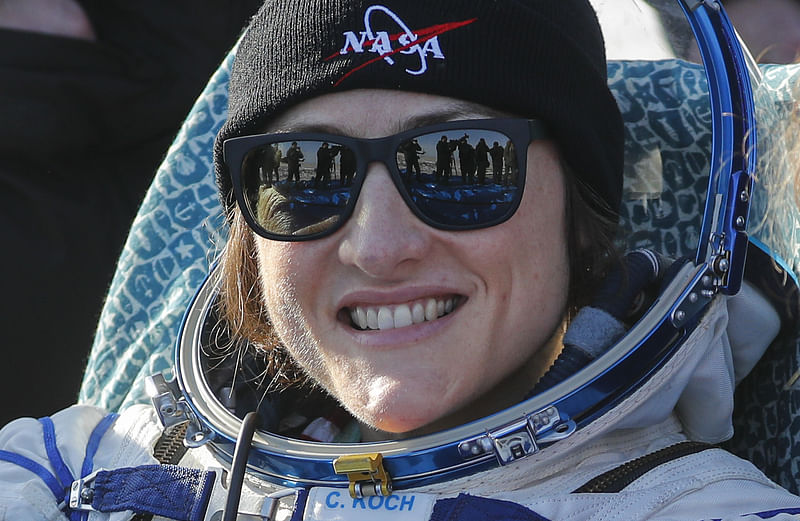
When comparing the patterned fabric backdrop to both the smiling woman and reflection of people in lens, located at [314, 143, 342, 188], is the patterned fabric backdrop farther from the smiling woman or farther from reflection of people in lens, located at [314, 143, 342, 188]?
reflection of people in lens, located at [314, 143, 342, 188]

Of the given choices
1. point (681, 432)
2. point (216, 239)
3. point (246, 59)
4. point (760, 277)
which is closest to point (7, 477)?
point (216, 239)

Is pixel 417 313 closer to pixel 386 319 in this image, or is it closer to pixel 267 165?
pixel 386 319

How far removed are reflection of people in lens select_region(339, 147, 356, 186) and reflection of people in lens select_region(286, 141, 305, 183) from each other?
0.08 meters

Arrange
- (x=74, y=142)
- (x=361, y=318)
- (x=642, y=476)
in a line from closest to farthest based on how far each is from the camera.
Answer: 1. (x=642, y=476)
2. (x=361, y=318)
3. (x=74, y=142)

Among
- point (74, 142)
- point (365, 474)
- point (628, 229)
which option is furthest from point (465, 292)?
point (74, 142)

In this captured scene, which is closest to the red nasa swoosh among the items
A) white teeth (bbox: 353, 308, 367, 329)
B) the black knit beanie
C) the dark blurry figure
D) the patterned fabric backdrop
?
the black knit beanie

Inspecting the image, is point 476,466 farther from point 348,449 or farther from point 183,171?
point 183,171

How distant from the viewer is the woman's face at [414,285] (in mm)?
1399

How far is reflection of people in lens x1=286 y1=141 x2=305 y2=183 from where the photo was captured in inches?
58.1

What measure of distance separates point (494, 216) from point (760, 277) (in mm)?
481

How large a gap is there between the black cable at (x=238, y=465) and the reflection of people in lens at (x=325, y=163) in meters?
0.36

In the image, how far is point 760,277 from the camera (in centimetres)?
161

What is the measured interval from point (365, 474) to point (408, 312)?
224 mm

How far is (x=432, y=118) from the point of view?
4.70 feet
